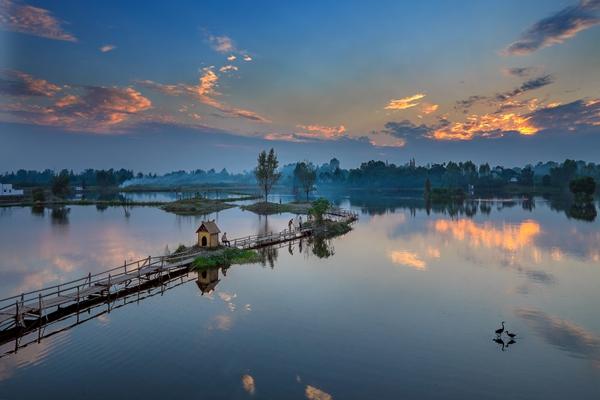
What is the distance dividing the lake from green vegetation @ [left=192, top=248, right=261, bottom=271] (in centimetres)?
242

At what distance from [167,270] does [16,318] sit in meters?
14.8

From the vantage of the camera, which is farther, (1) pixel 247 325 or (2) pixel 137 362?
(1) pixel 247 325

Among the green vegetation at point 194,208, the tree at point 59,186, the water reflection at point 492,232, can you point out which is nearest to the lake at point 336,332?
the water reflection at point 492,232

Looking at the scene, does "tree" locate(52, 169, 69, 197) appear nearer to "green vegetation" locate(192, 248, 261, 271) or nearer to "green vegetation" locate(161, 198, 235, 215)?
"green vegetation" locate(161, 198, 235, 215)

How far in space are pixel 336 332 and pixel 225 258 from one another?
72.9 ft

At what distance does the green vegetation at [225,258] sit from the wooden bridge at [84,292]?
3.21 ft

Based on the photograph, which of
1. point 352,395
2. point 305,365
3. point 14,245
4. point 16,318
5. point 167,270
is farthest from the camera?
point 14,245

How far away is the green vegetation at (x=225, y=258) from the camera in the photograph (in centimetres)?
4006

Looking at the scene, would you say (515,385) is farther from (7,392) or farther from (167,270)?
(167,270)

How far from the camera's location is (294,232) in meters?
63.6

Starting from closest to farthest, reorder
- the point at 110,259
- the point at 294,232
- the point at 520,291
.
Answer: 1. the point at 520,291
2. the point at 110,259
3. the point at 294,232

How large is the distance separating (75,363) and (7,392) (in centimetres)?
309

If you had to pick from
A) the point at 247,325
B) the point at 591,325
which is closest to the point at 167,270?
the point at 247,325

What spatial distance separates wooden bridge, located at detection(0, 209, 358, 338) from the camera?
2388 centimetres
